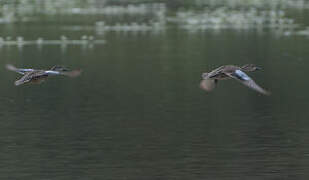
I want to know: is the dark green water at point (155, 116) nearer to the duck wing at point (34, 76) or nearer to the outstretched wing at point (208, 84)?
A: the outstretched wing at point (208, 84)

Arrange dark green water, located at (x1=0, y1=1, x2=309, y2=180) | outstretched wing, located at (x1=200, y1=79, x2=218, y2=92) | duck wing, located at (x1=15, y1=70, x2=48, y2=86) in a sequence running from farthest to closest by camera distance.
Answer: dark green water, located at (x1=0, y1=1, x2=309, y2=180)
outstretched wing, located at (x1=200, y1=79, x2=218, y2=92)
duck wing, located at (x1=15, y1=70, x2=48, y2=86)

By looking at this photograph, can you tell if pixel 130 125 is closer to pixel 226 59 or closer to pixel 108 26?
pixel 226 59

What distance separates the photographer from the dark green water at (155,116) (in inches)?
566

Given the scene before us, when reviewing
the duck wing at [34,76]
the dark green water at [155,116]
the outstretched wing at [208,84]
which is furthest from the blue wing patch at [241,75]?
the duck wing at [34,76]

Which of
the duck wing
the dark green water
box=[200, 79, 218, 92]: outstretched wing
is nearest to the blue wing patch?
box=[200, 79, 218, 92]: outstretched wing

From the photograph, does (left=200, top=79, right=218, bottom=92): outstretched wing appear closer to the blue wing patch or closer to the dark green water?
the blue wing patch

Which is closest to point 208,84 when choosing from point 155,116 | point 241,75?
point 241,75

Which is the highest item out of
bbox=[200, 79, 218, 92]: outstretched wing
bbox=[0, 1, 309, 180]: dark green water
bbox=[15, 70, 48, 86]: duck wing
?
bbox=[15, 70, 48, 86]: duck wing

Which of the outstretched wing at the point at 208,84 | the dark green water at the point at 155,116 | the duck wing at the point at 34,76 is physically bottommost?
the dark green water at the point at 155,116

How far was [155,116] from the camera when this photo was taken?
1875 centimetres

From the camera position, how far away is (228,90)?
22375 millimetres

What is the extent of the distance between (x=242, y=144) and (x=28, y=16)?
25748 millimetres

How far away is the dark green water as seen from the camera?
47.2 ft

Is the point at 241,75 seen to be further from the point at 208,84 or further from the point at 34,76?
the point at 34,76
